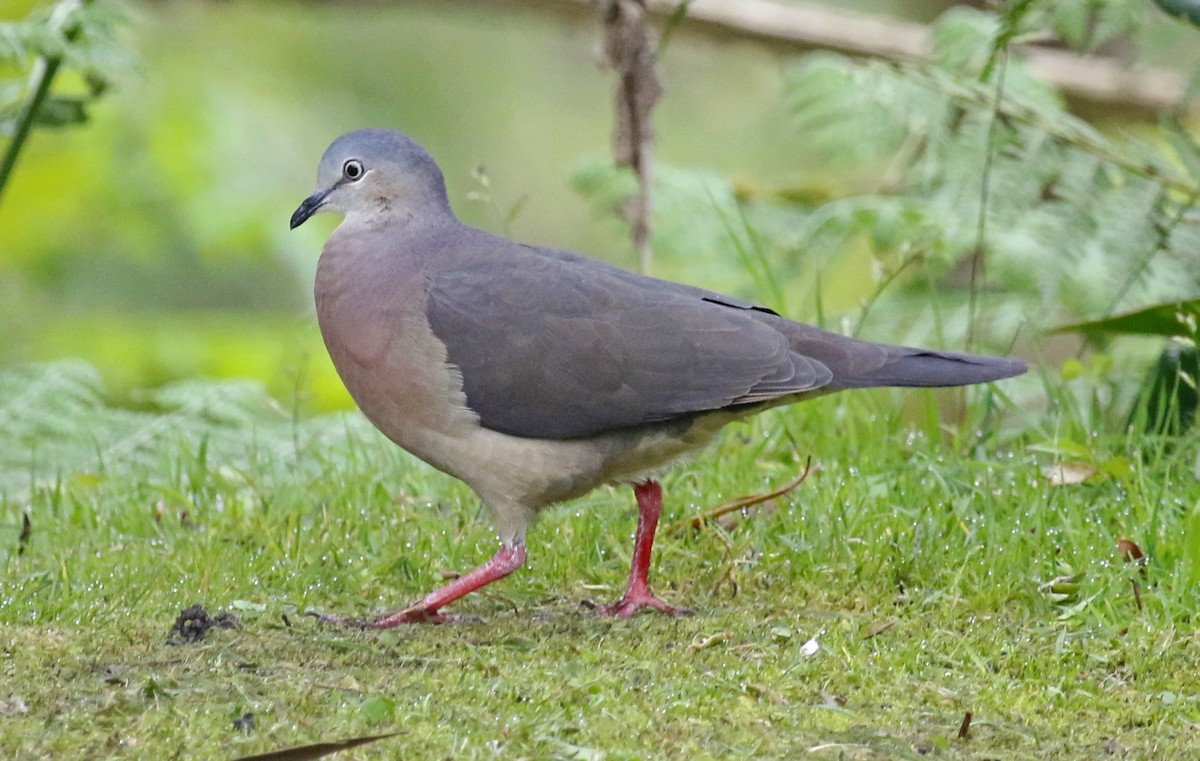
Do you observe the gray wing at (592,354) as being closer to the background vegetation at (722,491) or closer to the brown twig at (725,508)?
the brown twig at (725,508)

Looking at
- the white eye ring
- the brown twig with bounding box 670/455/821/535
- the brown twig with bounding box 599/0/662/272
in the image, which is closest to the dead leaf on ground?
the brown twig with bounding box 670/455/821/535

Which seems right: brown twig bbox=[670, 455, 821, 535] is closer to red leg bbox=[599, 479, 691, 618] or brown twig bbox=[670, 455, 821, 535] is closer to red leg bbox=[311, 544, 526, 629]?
red leg bbox=[599, 479, 691, 618]

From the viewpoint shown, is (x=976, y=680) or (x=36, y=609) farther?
(x=36, y=609)

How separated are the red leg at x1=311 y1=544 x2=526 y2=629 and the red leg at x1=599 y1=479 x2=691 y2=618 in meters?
0.29

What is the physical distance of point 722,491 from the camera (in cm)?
446

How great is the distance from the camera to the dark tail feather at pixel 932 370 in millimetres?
3723

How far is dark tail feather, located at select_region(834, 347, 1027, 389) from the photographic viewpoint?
3723 millimetres

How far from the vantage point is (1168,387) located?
481 cm

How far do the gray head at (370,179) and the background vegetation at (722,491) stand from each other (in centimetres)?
71

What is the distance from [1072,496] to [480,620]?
191 centimetres

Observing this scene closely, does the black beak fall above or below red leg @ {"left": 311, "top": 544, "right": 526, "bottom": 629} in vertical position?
above

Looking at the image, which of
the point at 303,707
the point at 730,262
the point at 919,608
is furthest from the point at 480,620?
the point at 730,262

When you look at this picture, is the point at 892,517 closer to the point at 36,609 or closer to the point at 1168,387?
the point at 1168,387

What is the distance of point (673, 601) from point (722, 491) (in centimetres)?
72
